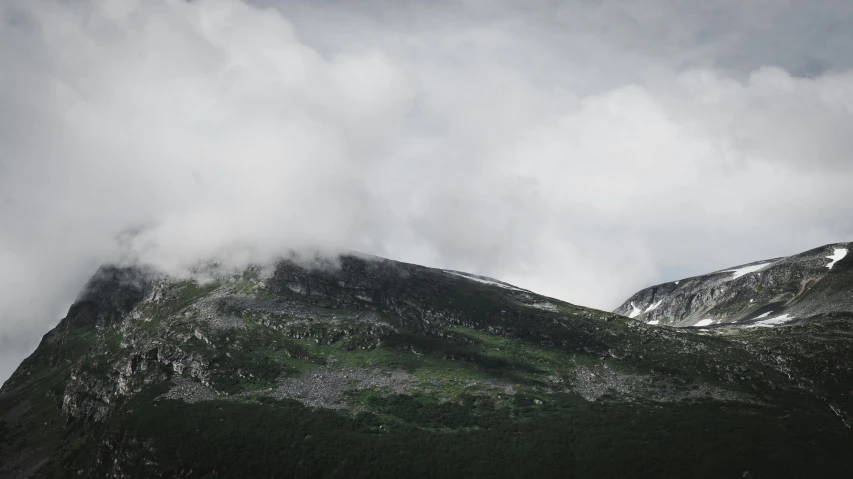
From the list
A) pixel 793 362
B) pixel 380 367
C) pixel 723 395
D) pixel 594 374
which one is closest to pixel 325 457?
pixel 380 367

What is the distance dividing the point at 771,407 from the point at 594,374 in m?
42.8

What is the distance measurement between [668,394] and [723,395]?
43.6 ft

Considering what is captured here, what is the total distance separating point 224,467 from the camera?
10162cm

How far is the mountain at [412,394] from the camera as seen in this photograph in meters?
104

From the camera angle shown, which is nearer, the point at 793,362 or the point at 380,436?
the point at 380,436

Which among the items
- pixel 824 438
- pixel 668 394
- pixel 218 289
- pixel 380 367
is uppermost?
pixel 218 289

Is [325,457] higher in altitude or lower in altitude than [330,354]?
lower

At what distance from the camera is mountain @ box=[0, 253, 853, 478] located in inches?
4104

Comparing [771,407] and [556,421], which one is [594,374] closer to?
[556,421]

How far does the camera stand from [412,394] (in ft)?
438

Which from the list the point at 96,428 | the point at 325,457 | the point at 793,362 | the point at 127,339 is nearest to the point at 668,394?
the point at 793,362

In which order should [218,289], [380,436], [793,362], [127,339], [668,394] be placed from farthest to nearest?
[218,289] → [127,339] → [793,362] → [668,394] → [380,436]

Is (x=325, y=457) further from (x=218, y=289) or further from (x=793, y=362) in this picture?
(x=793, y=362)

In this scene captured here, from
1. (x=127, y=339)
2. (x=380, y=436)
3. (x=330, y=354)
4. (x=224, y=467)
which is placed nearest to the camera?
(x=224, y=467)
